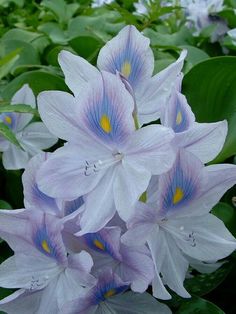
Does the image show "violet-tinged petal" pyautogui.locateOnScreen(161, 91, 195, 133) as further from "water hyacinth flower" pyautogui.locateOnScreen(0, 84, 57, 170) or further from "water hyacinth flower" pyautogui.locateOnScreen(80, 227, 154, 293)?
"water hyacinth flower" pyautogui.locateOnScreen(0, 84, 57, 170)

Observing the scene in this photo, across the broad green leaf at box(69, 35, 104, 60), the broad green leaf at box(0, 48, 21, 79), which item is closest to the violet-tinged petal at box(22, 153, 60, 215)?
the broad green leaf at box(0, 48, 21, 79)

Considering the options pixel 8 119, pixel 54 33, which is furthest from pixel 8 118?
pixel 54 33

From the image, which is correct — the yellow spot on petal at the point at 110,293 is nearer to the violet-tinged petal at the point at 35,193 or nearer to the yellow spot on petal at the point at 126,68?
the violet-tinged petal at the point at 35,193

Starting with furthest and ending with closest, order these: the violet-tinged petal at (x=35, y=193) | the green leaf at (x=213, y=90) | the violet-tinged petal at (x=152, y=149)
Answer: the green leaf at (x=213, y=90) → the violet-tinged petal at (x=35, y=193) → the violet-tinged petal at (x=152, y=149)

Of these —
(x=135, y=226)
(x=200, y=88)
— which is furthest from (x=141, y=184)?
(x=200, y=88)

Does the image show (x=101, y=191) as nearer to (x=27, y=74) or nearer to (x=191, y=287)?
(x=191, y=287)

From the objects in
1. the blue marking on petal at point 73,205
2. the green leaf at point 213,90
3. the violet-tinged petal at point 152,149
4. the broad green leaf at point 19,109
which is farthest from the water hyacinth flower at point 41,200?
the green leaf at point 213,90
